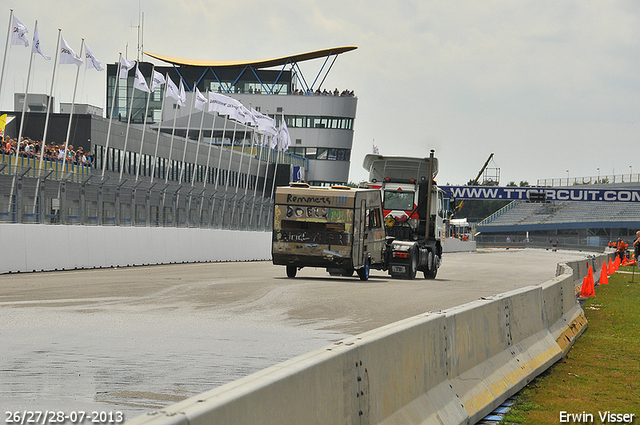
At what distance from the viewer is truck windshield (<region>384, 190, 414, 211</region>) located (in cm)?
2825

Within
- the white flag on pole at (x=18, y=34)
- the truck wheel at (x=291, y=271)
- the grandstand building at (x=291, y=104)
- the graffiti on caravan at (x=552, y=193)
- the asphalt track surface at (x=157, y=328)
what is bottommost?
the asphalt track surface at (x=157, y=328)

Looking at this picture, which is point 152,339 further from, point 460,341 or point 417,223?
point 417,223

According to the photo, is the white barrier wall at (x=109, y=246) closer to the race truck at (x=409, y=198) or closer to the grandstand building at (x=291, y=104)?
the race truck at (x=409, y=198)

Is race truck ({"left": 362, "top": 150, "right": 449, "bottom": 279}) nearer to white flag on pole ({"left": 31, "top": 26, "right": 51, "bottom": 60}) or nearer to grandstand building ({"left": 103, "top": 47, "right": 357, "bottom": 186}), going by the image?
white flag on pole ({"left": 31, "top": 26, "right": 51, "bottom": 60})

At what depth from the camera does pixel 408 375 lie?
602cm

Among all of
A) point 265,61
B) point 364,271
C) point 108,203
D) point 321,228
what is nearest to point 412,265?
point 364,271

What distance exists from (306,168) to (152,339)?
293 ft

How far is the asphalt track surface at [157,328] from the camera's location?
295 inches

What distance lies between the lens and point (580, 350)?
11.8 metres

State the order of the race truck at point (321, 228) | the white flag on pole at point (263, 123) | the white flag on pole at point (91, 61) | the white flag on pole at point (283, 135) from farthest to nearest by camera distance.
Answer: the white flag on pole at point (283, 135) → the white flag on pole at point (263, 123) → the white flag on pole at point (91, 61) → the race truck at point (321, 228)

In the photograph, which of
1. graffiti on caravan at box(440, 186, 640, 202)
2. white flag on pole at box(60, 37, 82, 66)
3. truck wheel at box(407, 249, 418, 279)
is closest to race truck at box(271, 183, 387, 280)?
truck wheel at box(407, 249, 418, 279)

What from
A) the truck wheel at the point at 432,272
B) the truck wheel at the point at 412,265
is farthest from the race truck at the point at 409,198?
the truck wheel at the point at 412,265

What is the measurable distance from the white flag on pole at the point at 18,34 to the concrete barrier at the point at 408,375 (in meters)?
27.3

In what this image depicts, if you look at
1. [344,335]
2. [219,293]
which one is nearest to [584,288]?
[219,293]
